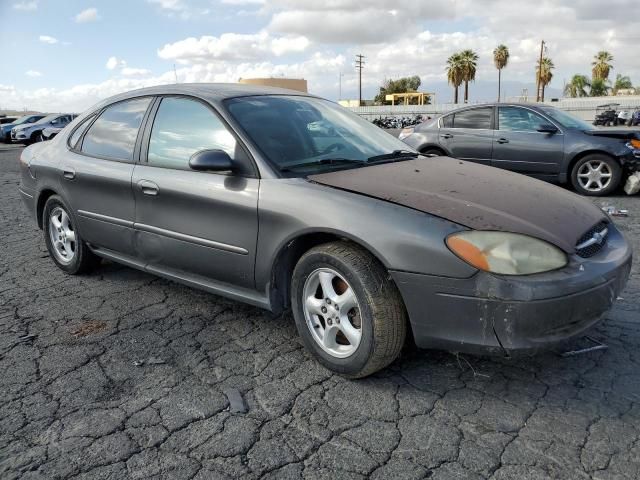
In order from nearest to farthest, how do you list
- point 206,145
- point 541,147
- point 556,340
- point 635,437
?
point 635,437 < point 556,340 < point 206,145 < point 541,147

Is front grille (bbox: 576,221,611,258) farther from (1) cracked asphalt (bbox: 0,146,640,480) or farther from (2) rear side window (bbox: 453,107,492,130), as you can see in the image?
(2) rear side window (bbox: 453,107,492,130)

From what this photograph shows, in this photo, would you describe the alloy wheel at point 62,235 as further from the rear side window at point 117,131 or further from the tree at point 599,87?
the tree at point 599,87

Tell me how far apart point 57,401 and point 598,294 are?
265 centimetres

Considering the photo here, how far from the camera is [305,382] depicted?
285 cm

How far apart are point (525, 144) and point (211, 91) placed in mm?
6229

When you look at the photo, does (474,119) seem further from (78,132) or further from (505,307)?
(505,307)

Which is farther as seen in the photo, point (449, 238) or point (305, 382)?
point (305, 382)

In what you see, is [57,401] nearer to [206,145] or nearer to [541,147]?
[206,145]

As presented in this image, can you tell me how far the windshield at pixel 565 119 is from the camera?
27.6 ft

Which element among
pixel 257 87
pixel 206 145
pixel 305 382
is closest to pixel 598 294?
pixel 305 382

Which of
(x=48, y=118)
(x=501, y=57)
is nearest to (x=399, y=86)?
(x=501, y=57)

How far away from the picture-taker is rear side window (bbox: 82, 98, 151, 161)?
3.91 meters

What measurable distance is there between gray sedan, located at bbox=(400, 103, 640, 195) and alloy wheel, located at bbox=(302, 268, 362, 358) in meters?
6.57

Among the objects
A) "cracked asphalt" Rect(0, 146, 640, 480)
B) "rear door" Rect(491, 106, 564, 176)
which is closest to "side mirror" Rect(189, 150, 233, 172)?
"cracked asphalt" Rect(0, 146, 640, 480)
